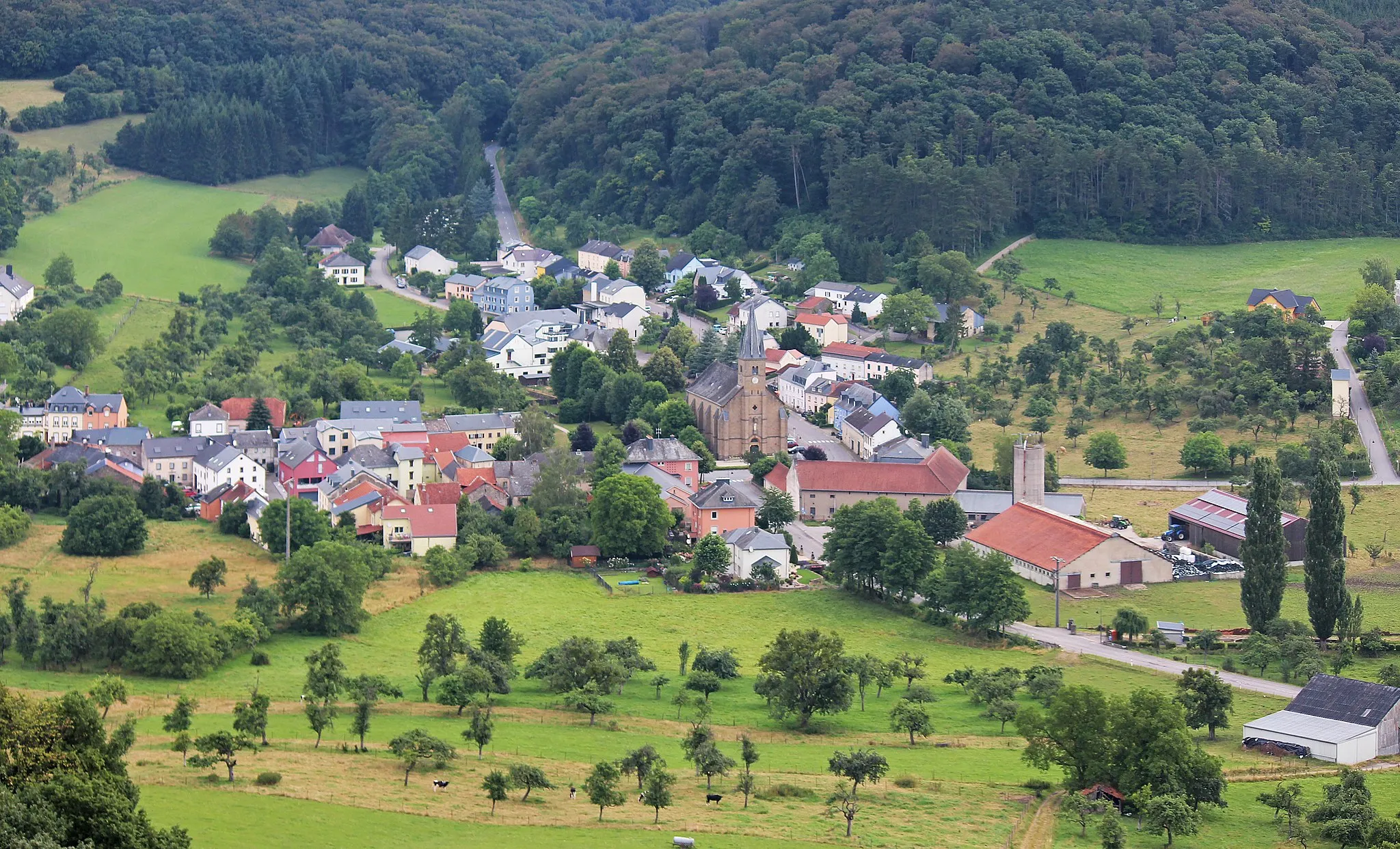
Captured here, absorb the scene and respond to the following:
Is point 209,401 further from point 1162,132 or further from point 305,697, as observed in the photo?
point 1162,132

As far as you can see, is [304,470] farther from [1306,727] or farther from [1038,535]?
[1306,727]

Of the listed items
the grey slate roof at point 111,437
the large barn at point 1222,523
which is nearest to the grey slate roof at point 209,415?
the grey slate roof at point 111,437

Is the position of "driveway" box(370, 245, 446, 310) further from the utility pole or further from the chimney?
the utility pole

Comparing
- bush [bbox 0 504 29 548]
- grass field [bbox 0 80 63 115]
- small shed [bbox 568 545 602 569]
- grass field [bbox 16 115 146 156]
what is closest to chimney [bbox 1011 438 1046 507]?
small shed [bbox 568 545 602 569]

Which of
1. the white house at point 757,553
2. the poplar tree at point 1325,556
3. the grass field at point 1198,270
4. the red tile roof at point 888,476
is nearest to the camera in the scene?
the poplar tree at point 1325,556

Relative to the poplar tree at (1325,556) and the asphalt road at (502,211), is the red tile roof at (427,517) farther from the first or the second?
the asphalt road at (502,211)

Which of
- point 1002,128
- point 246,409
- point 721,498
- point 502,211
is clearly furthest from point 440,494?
point 502,211
